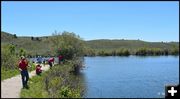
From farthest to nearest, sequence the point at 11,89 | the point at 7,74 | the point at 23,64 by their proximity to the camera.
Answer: the point at 7,74 < the point at 23,64 < the point at 11,89

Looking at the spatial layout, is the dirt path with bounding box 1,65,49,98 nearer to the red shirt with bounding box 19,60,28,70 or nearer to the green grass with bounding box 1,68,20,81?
the red shirt with bounding box 19,60,28,70

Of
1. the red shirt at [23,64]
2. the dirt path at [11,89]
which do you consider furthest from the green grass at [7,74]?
the red shirt at [23,64]

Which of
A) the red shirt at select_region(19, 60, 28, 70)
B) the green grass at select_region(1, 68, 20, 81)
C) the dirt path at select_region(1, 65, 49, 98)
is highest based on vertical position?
the red shirt at select_region(19, 60, 28, 70)

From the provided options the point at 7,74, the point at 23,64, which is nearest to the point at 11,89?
the point at 23,64

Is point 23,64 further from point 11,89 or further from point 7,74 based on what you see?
point 7,74

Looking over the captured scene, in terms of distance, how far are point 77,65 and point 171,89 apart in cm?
5543

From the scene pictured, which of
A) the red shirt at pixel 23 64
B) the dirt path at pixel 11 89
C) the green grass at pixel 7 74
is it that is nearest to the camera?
the dirt path at pixel 11 89

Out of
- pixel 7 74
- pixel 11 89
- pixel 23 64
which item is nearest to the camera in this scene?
pixel 11 89

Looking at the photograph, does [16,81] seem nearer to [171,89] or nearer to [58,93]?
[58,93]

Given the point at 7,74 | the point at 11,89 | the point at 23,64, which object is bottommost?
the point at 11,89

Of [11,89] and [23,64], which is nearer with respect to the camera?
[11,89]

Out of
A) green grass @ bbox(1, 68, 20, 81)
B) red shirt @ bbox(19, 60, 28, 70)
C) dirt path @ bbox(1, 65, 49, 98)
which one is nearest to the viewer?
dirt path @ bbox(1, 65, 49, 98)

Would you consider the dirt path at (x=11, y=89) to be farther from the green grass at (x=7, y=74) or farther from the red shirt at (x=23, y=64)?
the green grass at (x=7, y=74)

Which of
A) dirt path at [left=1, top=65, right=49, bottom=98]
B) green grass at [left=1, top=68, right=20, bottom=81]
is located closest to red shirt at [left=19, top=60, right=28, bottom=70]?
dirt path at [left=1, top=65, right=49, bottom=98]
